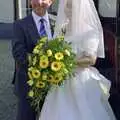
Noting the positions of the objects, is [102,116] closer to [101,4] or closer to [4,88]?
[101,4]

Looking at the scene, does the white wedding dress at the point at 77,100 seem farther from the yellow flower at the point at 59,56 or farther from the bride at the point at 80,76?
the yellow flower at the point at 59,56

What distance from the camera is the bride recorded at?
13.3ft

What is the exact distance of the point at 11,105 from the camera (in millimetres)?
6672

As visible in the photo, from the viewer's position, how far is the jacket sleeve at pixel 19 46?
13.6 ft

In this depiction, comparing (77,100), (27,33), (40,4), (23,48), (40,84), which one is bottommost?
(77,100)

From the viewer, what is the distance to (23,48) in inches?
164

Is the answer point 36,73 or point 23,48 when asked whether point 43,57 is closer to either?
point 36,73

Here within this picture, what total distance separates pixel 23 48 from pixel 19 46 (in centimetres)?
4

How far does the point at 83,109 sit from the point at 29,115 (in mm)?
580

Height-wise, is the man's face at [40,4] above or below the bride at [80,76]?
above

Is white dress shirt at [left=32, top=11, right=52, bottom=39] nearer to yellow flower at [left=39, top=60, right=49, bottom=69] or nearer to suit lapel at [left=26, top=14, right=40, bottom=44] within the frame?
suit lapel at [left=26, top=14, right=40, bottom=44]

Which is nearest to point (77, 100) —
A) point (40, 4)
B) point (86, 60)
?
point (86, 60)

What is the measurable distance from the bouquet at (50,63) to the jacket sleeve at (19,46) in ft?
0.71

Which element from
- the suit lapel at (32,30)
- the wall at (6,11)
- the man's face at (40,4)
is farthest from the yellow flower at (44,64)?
the wall at (6,11)
